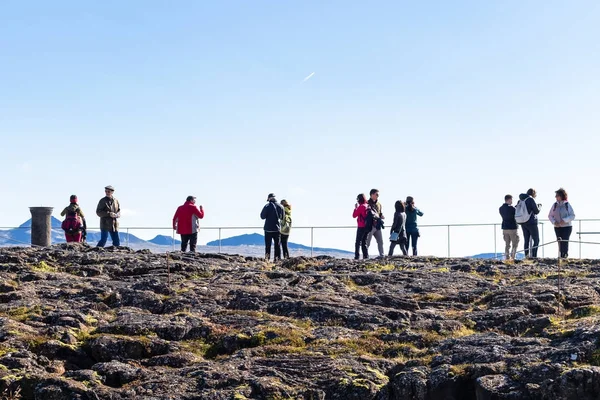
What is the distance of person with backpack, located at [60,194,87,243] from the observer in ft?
100

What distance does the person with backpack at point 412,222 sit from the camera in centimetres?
3077

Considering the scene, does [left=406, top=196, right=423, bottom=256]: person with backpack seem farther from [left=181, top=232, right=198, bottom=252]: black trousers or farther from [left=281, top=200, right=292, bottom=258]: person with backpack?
[left=181, top=232, right=198, bottom=252]: black trousers

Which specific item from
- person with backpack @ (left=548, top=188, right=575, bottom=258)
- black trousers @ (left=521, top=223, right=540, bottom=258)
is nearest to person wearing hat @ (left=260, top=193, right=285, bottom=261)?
black trousers @ (left=521, top=223, right=540, bottom=258)

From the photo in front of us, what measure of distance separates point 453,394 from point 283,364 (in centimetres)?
289

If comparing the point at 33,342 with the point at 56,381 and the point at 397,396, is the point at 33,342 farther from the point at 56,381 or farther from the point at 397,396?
the point at 397,396

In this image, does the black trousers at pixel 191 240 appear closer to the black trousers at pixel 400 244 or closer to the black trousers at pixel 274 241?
the black trousers at pixel 274 241

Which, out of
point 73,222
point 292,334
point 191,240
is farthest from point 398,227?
point 292,334

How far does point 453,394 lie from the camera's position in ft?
46.6

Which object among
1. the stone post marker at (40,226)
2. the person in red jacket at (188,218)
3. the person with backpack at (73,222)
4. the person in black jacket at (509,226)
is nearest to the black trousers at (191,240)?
the person in red jacket at (188,218)

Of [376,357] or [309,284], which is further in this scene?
[309,284]

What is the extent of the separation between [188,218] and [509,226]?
34.3 feet

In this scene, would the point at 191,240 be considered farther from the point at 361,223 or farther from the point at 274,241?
the point at 361,223

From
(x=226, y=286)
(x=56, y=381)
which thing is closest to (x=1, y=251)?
(x=226, y=286)

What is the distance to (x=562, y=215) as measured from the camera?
27562 mm
